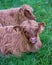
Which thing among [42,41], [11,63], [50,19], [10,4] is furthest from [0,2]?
[11,63]

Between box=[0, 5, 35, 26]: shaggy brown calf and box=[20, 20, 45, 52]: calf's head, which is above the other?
box=[0, 5, 35, 26]: shaggy brown calf

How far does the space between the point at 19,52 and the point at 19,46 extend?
13 centimetres

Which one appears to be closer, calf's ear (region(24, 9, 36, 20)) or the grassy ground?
the grassy ground

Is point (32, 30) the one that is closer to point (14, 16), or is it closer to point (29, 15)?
point (29, 15)

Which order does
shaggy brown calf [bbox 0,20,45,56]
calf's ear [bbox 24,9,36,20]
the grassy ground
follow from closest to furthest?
1. the grassy ground
2. shaggy brown calf [bbox 0,20,45,56]
3. calf's ear [bbox 24,9,36,20]

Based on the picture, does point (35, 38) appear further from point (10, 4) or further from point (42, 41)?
point (10, 4)

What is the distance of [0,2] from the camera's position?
852cm

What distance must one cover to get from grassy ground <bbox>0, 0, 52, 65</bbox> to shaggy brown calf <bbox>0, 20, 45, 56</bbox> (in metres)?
0.13

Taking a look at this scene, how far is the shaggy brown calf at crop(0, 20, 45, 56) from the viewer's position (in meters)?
6.18

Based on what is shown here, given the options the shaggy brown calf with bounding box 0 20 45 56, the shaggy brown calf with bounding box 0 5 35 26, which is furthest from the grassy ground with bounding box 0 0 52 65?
the shaggy brown calf with bounding box 0 5 35 26

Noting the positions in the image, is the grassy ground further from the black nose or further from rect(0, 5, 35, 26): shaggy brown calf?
rect(0, 5, 35, 26): shaggy brown calf

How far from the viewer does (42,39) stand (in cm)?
684

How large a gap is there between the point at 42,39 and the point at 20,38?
0.65 meters

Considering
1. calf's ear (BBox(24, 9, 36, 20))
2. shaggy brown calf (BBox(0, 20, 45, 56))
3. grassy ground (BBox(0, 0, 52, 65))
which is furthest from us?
calf's ear (BBox(24, 9, 36, 20))
